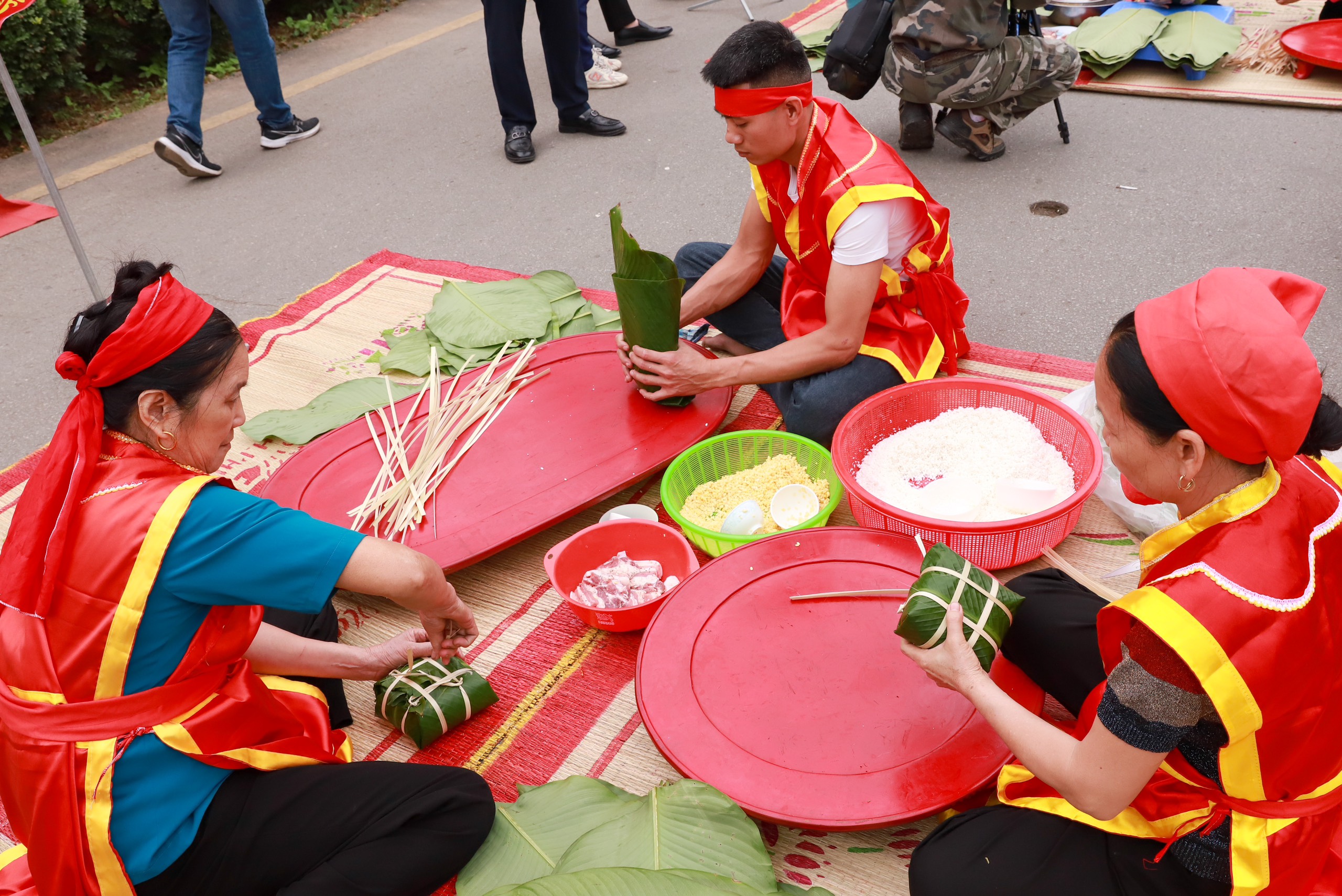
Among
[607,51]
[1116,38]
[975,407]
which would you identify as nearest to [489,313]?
[975,407]

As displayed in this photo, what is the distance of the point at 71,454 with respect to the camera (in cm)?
140

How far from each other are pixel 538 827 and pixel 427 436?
1196mm

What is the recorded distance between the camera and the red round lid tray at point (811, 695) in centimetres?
167

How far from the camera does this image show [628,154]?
498cm

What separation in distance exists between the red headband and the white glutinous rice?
0.89 metres

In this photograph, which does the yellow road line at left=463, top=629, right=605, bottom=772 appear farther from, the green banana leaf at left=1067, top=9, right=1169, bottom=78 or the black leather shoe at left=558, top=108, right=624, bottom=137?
the green banana leaf at left=1067, top=9, right=1169, bottom=78

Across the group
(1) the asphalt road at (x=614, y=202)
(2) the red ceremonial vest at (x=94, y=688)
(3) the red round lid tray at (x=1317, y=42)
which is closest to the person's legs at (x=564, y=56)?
(1) the asphalt road at (x=614, y=202)

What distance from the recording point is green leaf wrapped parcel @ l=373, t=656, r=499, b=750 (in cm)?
196

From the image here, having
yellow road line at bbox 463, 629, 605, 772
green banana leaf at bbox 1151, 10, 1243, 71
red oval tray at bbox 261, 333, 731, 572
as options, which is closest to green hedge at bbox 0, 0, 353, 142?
red oval tray at bbox 261, 333, 731, 572

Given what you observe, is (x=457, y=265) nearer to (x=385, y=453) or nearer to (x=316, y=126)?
(x=385, y=453)

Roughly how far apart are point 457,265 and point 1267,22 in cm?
473

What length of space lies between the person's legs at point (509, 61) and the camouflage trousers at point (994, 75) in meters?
1.67

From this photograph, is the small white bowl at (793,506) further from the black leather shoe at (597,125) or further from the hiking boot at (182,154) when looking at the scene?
the hiking boot at (182,154)

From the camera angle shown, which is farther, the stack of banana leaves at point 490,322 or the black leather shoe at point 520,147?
the black leather shoe at point 520,147
